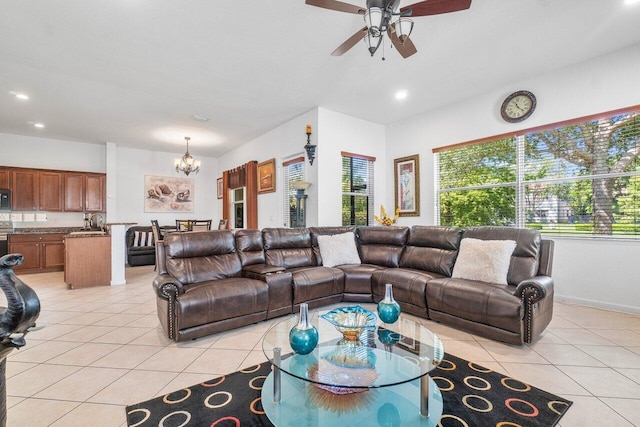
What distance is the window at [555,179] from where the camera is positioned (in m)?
3.26

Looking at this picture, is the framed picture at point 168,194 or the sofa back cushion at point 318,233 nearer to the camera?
the sofa back cushion at point 318,233

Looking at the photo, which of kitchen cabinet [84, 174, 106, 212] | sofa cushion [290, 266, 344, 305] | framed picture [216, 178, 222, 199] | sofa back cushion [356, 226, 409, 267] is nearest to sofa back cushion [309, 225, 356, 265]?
sofa back cushion [356, 226, 409, 267]

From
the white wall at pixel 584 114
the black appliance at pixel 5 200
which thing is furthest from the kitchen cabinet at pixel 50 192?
the white wall at pixel 584 114

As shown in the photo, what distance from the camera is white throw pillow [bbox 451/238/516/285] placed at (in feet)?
9.54

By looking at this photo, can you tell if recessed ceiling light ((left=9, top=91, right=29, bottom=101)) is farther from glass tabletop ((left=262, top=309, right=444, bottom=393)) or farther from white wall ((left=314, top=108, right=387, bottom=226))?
glass tabletop ((left=262, top=309, right=444, bottom=393))

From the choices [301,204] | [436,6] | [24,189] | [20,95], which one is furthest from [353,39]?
[24,189]

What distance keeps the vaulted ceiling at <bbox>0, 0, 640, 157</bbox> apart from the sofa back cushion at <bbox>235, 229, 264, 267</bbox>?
204cm

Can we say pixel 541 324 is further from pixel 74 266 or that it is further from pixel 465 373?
pixel 74 266

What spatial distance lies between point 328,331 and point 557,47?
379 cm

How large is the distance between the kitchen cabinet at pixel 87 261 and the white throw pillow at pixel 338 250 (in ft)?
11.8

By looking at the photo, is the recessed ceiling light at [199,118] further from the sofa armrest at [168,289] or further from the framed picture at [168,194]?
the sofa armrest at [168,289]

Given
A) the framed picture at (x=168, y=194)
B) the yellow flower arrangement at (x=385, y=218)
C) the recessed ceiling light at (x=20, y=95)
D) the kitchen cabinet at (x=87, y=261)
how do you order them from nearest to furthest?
1. the recessed ceiling light at (x=20, y=95)
2. the kitchen cabinet at (x=87, y=261)
3. the yellow flower arrangement at (x=385, y=218)
4. the framed picture at (x=168, y=194)

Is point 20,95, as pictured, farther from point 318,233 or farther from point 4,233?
point 318,233

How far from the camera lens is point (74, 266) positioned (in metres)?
4.54
